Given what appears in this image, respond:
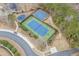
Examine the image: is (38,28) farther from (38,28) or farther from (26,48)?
(26,48)

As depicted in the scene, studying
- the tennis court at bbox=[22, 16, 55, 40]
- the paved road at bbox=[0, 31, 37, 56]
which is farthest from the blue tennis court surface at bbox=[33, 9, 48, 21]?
the paved road at bbox=[0, 31, 37, 56]

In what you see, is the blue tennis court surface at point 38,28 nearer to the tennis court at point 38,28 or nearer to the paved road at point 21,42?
the tennis court at point 38,28

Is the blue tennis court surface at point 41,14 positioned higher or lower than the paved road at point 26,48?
higher

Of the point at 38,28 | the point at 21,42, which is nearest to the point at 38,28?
the point at 38,28

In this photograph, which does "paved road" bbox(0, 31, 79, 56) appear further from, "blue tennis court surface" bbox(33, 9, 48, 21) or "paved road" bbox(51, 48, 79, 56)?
"blue tennis court surface" bbox(33, 9, 48, 21)

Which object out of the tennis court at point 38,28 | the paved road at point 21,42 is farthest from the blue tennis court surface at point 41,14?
the paved road at point 21,42
